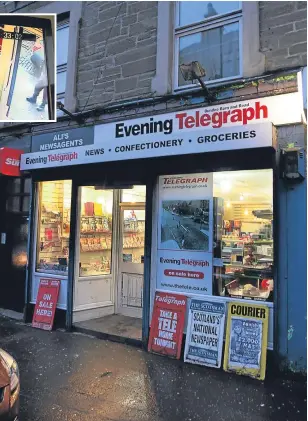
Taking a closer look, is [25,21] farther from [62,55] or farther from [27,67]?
[27,67]

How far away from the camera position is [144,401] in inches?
155

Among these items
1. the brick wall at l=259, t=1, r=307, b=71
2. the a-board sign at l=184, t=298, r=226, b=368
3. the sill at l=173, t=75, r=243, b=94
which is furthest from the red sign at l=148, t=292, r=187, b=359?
the brick wall at l=259, t=1, r=307, b=71

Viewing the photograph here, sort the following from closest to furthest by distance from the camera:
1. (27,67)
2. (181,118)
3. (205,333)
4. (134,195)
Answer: (205,333) → (181,118) → (27,67) → (134,195)

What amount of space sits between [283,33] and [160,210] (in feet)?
10.2

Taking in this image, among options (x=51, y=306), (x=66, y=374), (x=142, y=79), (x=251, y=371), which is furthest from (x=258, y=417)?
(x=142, y=79)

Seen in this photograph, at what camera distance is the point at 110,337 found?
6012mm

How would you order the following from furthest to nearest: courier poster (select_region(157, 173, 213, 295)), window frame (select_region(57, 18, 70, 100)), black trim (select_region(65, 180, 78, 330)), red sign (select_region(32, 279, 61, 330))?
window frame (select_region(57, 18, 70, 100)), red sign (select_region(32, 279, 61, 330)), black trim (select_region(65, 180, 78, 330)), courier poster (select_region(157, 173, 213, 295))

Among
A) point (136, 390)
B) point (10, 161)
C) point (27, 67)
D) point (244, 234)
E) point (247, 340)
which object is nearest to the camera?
point (136, 390)

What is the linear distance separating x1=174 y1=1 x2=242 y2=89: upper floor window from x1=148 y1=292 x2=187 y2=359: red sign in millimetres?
3436

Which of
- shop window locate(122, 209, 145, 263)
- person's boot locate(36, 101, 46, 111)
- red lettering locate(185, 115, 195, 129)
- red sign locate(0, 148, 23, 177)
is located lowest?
shop window locate(122, 209, 145, 263)

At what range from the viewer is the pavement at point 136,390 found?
368 centimetres

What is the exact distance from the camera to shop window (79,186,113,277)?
694 centimetres

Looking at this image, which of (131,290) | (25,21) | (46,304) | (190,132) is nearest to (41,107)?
(25,21)

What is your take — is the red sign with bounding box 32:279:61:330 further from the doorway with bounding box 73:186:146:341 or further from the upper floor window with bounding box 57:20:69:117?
the upper floor window with bounding box 57:20:69:117
